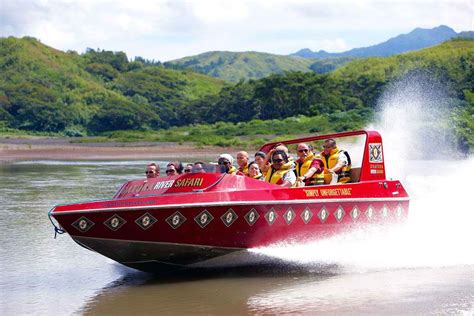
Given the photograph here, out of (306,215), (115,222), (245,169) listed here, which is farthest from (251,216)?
(115,222)

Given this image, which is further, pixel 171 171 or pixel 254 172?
pixel 171 171

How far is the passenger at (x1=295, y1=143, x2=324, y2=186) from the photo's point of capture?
41.2ft

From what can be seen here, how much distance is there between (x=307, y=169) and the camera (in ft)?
42.0

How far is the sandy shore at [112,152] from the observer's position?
166 ft

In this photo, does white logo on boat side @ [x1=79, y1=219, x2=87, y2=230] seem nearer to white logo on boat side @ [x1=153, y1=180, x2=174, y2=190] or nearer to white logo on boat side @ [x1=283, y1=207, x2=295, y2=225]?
white logo on boat side @ [x1=153, y1=180, x2=174, y2=190]

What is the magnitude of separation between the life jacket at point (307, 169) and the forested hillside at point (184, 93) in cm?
4058

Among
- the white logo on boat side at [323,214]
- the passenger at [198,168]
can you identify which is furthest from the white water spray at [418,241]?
the passenger at [198,168]

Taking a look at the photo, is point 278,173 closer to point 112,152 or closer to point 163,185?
point 163,185

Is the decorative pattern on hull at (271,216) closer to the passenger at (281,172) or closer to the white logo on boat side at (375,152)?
the passenger at (281,172)

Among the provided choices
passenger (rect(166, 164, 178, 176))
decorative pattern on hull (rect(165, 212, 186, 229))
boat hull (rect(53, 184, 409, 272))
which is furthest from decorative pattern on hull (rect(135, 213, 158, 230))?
passenger (rect(166, 164, 178, 176))

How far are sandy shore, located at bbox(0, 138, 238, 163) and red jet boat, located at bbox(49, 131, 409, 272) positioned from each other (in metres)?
36.2

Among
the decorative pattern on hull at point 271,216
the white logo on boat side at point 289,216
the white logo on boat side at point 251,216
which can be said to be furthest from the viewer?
the white logo on boat side at point 289,216

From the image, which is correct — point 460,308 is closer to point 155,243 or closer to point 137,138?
point 155,243

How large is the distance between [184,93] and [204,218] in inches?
4598
